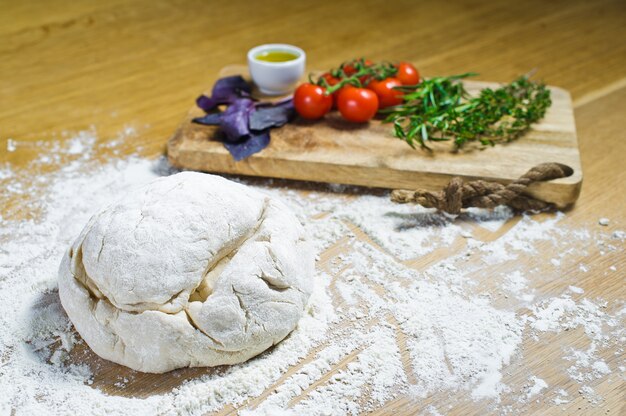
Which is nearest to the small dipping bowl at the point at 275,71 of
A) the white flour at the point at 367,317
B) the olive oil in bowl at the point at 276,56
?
the olive oil in bowl at the point at 276,56

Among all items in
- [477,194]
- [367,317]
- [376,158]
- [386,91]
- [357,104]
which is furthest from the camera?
[386,91]

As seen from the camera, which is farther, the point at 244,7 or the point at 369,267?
the point at 244,7

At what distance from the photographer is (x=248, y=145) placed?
2.57 m

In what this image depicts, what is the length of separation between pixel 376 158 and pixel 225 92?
2.53 feet

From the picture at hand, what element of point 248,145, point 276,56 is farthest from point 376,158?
point 276,56

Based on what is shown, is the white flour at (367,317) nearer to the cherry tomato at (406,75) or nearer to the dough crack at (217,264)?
the dough crack at (217,264)

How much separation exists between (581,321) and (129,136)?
189 centimetres

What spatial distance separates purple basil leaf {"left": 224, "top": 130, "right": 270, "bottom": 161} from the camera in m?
2.53

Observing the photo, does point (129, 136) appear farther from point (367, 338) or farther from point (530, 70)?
point (530, 70)

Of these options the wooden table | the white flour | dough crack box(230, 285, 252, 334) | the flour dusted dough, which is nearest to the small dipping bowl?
the wooden table

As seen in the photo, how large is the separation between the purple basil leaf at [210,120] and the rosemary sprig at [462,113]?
677 millimetres

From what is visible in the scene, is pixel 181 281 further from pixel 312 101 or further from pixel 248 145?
pixel 312 101

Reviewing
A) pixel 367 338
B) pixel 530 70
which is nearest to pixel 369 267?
pixel 367 338

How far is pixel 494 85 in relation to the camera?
9.93 ft
